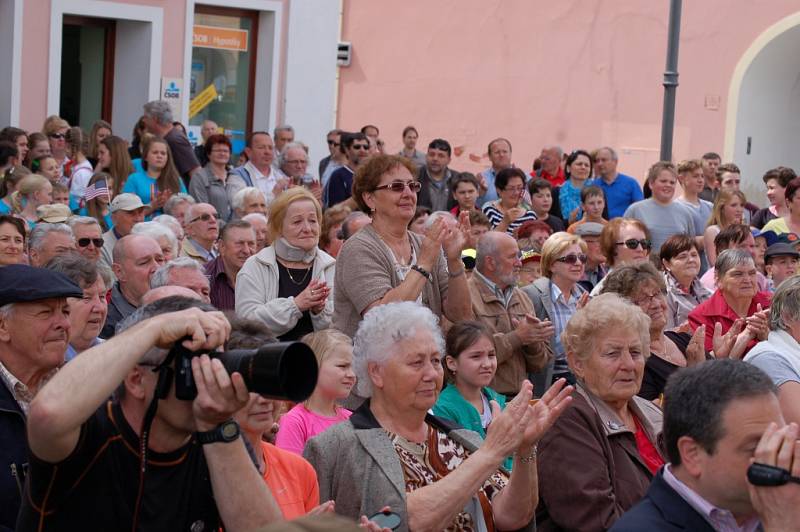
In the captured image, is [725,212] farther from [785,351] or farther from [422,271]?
[422,271]

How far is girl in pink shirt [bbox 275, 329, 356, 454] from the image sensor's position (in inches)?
197

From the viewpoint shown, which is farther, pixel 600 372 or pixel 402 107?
pixel 402 107

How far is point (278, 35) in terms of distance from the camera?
51.2 ft

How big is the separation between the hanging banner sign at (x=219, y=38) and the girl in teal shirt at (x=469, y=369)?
10034mm

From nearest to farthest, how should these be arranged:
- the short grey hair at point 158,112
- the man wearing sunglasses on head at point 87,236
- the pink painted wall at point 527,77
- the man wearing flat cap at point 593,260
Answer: the man wearing sunglasses on head at point 87,236
the man wearing flat cap at point 593,260
the short grey hair at point 158,112
the pink painted wall at point 527,77

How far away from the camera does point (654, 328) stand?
20.0ft

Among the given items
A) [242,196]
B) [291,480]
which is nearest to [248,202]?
[242,196]

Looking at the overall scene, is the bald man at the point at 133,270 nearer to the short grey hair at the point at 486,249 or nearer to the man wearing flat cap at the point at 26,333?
the short grey hair at the point at 486,249

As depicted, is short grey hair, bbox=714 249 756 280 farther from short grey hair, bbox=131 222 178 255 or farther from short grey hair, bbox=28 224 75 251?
short grey hair, bbox=28 224 75 251

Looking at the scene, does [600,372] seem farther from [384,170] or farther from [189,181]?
[189,181]

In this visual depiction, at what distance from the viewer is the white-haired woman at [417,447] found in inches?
155

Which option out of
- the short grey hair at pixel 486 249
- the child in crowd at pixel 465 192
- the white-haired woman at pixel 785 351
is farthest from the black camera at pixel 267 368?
the child in crowd at pixel 465 192

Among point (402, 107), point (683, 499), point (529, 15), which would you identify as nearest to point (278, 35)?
point (402, 107)

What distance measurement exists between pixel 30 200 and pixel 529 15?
Answer: 1182cm
